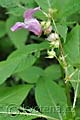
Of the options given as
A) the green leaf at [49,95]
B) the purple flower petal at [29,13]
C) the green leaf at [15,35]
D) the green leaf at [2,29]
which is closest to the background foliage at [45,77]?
the green leaf at [49,95]

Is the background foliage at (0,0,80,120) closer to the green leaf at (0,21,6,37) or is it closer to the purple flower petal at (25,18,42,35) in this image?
the purple flower petal at (25,18,42,35)

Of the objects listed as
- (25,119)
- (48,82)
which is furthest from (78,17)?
(25,119)

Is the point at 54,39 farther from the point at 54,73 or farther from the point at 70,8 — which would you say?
the point at 54,73

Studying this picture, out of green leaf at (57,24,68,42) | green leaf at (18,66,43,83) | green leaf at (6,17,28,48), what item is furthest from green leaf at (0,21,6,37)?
green leaf at (57,24,68,42)

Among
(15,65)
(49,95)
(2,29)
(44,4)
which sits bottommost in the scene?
(49,95)

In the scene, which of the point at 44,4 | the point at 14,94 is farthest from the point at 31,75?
the point at 44,4

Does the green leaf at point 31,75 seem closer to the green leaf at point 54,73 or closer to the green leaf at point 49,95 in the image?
the green leaf at point 54,73

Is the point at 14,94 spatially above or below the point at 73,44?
below
